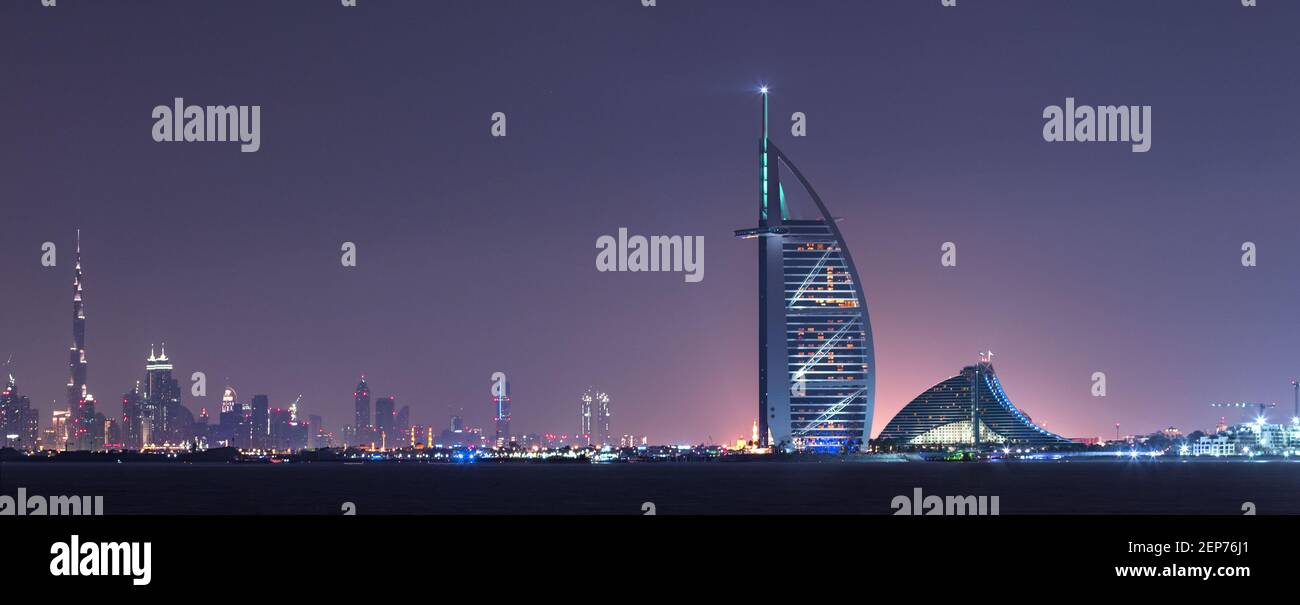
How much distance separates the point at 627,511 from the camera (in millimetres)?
121562
